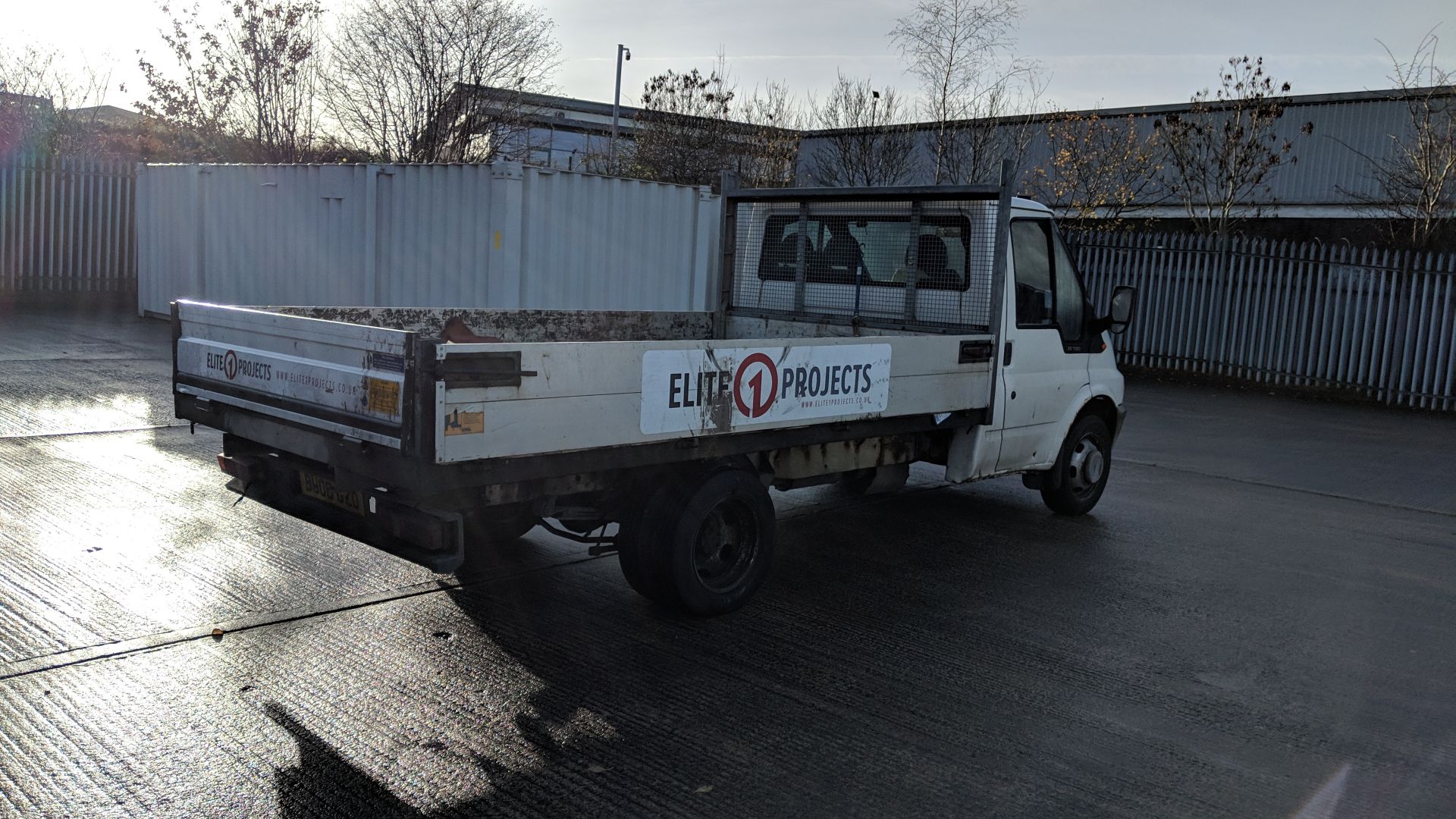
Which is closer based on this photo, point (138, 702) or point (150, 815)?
point (150, 815)

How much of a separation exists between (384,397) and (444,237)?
33.5 feet

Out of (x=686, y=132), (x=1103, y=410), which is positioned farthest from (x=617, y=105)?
(x=1103, y=410)

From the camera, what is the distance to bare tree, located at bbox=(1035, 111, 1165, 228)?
70.2ft

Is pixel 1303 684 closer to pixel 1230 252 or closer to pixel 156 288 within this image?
pixel 1230 252

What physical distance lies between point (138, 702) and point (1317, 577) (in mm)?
6301

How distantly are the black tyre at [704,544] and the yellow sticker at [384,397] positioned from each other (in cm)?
140

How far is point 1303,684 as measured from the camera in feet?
16.8

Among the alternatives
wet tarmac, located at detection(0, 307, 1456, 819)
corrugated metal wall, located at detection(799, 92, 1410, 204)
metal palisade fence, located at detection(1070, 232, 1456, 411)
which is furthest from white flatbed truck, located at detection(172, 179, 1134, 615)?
corrugated metal wall, located at detection(799, 92, 1410, 204)

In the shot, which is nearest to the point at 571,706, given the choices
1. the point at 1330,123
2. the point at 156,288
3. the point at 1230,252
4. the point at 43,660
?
the point at 43,660

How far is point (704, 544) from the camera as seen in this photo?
18.4ft

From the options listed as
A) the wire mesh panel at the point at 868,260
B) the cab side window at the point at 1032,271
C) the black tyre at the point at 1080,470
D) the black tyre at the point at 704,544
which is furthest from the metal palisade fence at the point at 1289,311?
the black tyre at the point at 704,544

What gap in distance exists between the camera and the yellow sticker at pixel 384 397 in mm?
4348

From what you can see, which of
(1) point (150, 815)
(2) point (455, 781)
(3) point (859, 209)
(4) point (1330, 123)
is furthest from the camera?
(4) point (1330, 123)

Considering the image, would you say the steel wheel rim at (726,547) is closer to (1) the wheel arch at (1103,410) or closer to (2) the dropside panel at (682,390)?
(2) the dropside panel at (682,390)
